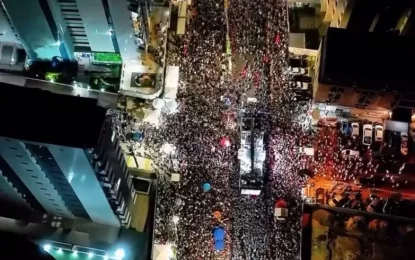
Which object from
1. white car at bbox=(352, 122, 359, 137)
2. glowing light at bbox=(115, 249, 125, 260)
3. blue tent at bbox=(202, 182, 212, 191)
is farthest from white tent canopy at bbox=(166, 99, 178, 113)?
white car at bbox=(352, 122, 359, 137)

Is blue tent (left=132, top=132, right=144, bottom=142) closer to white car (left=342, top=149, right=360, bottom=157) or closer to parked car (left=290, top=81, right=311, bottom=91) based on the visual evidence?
parked car (left=290, top=81, right=311, bottom=91)

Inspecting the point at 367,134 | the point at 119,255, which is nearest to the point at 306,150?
the point at 367,134

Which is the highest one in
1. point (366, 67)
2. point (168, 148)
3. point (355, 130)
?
point (366, 67)

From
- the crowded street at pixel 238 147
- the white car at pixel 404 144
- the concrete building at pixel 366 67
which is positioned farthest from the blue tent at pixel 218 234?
the white car at pixel 404 144

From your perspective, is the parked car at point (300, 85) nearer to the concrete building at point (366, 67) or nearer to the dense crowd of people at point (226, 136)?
the dense crowd of people at point (226, 136)

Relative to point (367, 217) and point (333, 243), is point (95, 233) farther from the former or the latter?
point (367, 217)

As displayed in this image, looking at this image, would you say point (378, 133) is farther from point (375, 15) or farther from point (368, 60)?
point (375, 15)
